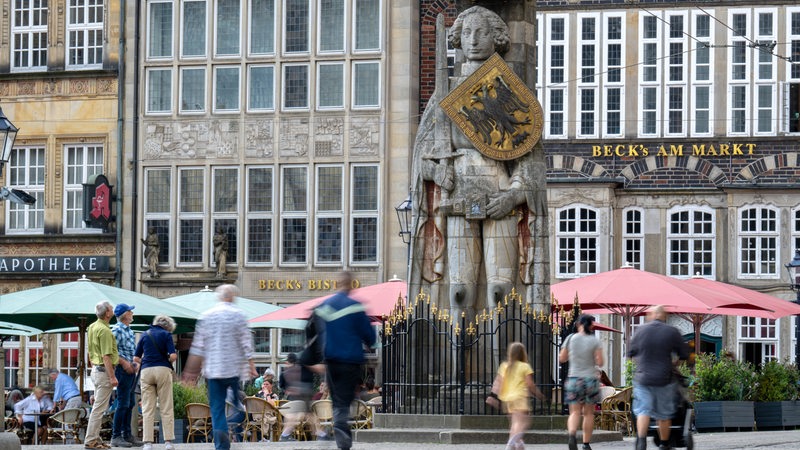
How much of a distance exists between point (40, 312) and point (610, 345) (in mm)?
16107

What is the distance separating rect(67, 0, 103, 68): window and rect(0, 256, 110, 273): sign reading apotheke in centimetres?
433

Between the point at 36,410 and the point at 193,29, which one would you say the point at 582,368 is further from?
the point at 193,29

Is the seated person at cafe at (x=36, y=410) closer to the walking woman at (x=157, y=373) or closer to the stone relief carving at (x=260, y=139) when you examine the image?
the walking woman at (x=157, y=373)

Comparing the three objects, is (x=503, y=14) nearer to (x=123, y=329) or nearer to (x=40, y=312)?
(x=123, y=329)

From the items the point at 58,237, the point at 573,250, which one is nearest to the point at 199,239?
the point at 58,237

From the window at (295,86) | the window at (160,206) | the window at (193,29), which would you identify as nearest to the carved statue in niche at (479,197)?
the window at (295,86)

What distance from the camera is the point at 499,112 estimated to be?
20953 mm

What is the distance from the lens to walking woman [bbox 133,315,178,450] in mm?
18578

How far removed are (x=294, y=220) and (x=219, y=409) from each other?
76.4ft

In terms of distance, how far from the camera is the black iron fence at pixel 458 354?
20.3 metres

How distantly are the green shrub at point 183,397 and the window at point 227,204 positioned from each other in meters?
14.7

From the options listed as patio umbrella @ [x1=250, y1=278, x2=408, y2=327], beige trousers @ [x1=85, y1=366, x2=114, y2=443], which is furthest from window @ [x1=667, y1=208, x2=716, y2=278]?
beige trousers @ [x1=85, y1=366, x2=114, y2=443]

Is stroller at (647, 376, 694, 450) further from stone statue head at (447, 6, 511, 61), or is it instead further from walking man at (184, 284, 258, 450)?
stone statue head at (447, 6, 511, 61)

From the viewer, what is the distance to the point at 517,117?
2092 cm
